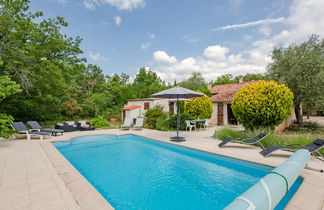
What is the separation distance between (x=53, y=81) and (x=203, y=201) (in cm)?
1475

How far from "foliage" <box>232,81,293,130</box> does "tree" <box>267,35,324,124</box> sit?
5.75 m

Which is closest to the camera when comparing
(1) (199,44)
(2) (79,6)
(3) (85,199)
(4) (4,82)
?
(3) (85,199)

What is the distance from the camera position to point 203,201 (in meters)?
3.63

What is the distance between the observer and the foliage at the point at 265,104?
8367 mm

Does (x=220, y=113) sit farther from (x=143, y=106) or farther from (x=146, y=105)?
(x=143, y=106)

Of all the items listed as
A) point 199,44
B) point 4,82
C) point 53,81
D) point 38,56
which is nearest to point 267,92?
point 199,44

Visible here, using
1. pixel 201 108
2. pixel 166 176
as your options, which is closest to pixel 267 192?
pixel 166 176

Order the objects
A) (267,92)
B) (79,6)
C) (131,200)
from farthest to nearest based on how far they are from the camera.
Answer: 1. (79,6)
2. (267,92)
3. (131,200)

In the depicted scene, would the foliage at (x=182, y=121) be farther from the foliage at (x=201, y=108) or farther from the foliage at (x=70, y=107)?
the foliage at (x=70, y=107)

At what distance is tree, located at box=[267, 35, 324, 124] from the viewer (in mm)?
12172

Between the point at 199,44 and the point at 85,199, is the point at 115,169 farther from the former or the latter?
the point at 199,44

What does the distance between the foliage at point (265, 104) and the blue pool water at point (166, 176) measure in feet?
13.5

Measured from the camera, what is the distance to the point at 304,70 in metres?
12.5

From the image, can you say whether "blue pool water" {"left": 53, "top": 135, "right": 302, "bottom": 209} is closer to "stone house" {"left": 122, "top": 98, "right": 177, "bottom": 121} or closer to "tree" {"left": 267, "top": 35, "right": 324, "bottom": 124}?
"stone house" {"left": 122, "top": 98, "right": 177, "bottom": 121}
